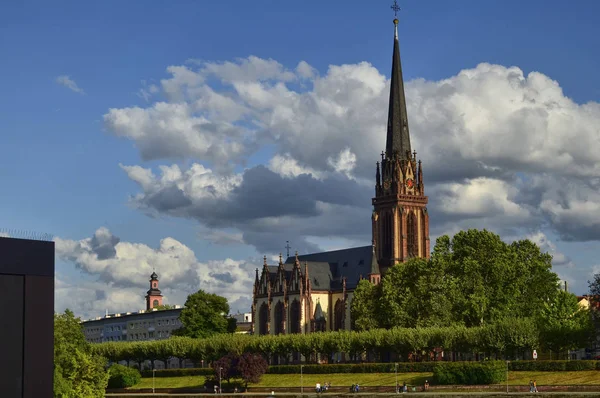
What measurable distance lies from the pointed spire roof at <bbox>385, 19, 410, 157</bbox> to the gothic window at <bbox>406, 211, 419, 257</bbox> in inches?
453

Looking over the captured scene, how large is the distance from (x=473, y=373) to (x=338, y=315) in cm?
7659

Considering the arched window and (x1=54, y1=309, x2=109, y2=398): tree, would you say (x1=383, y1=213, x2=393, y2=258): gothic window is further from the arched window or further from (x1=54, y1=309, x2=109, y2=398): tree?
(x1=54, y1=309, x2=109, y2=398): tree

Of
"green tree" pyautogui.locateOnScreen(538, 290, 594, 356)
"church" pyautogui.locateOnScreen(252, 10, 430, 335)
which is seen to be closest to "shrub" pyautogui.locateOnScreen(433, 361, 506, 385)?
"green tree" pyautogui.locateOnScreen(538, 290, 594, 356)

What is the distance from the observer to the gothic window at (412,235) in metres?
184

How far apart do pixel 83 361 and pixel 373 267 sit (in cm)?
7675

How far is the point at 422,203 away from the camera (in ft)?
620

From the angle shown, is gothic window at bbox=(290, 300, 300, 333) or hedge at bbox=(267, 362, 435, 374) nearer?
hedge at bbox=(267, 362, 435, 374)

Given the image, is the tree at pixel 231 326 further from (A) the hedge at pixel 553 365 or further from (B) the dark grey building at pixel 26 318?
(B) the dark grey building at pixel 26 318

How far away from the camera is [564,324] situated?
13138 centimetres

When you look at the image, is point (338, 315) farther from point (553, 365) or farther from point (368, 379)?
point (553, 365)

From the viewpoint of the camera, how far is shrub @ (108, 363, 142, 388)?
473 feet

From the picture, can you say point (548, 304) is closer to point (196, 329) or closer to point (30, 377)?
point (196, 329)

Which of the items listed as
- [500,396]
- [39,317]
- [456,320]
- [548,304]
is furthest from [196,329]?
[39,317]

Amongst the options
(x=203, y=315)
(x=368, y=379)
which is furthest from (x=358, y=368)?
(x=203, y=315)
